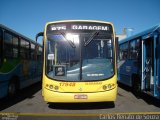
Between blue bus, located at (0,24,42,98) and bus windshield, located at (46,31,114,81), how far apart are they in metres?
1.86

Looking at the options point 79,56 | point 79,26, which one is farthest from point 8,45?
point 79,56

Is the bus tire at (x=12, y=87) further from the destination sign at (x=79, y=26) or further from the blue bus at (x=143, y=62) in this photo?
the blue bus at (x=143, y=62)

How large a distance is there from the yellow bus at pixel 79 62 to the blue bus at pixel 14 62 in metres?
1.71

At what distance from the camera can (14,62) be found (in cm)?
1129

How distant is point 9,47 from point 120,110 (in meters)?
5.17

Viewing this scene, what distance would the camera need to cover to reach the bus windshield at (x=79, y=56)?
8844 mm

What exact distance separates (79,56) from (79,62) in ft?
0.72

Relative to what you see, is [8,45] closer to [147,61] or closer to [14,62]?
[14,62]

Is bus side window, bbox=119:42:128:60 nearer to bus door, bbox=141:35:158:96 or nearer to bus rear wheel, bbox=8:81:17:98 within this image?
bus door, bbox=141:35:158:96

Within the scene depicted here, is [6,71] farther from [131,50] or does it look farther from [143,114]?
[131,50]

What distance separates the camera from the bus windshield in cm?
884

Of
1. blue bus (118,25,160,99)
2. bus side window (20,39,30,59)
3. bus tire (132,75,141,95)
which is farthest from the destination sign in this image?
bus side window (20,39,30,59)

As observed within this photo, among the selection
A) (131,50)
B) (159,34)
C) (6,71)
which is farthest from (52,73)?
(131,50)

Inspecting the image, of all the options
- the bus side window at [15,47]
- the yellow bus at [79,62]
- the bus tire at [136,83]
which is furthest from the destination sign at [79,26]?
Answer: the bus tire at [136,83]
